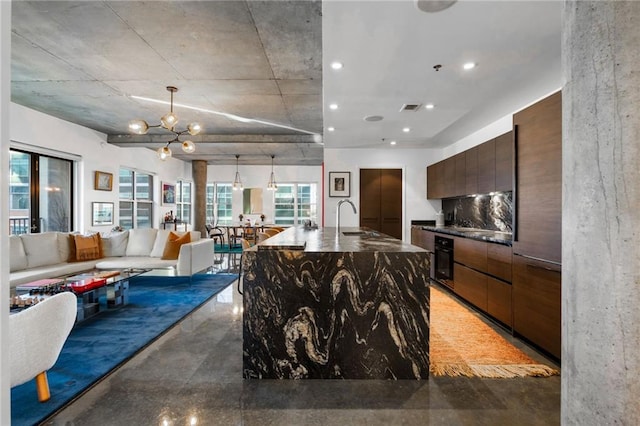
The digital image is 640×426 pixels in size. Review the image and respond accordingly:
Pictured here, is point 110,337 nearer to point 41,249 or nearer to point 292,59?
point 41,249

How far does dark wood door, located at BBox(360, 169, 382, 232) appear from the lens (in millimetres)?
6523

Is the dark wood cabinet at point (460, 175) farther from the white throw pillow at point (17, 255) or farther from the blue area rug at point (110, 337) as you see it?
the white throw pillow at point (17, 255)

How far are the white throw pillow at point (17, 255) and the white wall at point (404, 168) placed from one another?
15.9ft

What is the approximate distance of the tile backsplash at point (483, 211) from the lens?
4.23 meters

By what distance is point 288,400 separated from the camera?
6.37 feet

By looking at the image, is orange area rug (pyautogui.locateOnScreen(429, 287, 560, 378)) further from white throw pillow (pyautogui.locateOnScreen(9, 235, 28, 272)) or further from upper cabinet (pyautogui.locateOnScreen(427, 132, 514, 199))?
white throw pillow (pyautogui.locateOnScreen(9, 235, 28, 272))

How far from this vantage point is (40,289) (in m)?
3.10

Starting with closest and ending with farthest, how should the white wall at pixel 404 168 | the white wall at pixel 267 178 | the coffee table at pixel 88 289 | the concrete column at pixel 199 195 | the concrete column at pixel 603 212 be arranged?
the concrete column at pixel 603 212 < the coffee table at pixel 88 289 < the white wall at pixel 404 168 < the concrete column at pixel 199 195 < the white wall at pixel 267 178

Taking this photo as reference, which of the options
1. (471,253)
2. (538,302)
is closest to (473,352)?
(538,302)

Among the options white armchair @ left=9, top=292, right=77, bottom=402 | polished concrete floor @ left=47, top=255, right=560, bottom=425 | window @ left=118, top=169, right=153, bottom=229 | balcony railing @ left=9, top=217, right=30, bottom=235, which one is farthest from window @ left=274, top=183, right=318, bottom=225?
white armchair @ left=9, top=292, right=77, bottom=402

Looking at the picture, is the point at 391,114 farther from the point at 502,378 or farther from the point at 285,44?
the point at 502,378

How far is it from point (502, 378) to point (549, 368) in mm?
434

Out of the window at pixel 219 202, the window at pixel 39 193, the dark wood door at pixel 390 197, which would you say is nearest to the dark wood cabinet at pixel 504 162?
the dark wood door at pixel 390 197

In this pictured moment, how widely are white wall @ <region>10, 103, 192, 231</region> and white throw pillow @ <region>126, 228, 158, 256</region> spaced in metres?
1.45
